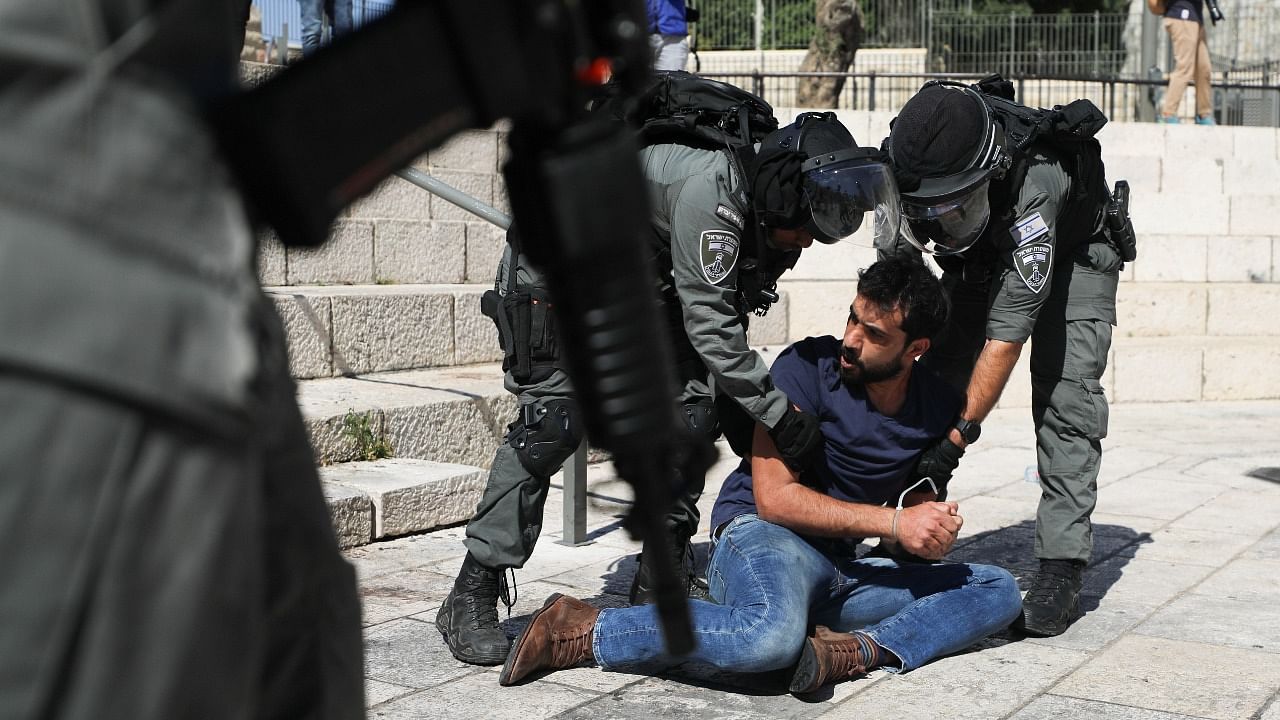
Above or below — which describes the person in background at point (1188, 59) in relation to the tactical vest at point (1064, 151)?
above

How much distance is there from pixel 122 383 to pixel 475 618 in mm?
3032

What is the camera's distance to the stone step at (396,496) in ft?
15.4

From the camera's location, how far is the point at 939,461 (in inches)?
147

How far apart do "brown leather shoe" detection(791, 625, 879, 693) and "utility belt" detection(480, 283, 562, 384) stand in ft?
3.52

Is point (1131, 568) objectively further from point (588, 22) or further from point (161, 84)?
point (161, 84)

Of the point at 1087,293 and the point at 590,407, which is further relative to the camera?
the point at 1087,293

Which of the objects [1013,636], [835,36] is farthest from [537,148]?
[835,36]

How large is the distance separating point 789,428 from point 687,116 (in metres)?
1.02

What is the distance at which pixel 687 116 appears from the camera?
391 cm

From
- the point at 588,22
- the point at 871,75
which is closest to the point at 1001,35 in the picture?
the point at 871,75

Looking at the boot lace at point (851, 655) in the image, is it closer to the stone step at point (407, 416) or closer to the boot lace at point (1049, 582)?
the boot lace at point (1049, 582)

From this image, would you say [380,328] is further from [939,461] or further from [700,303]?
[939,461]

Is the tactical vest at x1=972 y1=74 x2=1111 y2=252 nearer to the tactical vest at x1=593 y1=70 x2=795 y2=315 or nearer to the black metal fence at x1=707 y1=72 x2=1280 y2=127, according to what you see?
the tactical vest at x1=593 y1=70 x2=795 y2=315

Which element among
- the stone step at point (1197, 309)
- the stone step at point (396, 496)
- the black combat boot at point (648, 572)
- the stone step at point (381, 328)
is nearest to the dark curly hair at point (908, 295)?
the black combat boot at point (648, 572)
